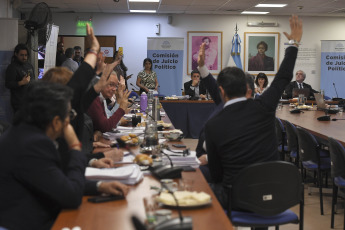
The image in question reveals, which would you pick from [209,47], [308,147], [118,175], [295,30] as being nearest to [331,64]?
[209,47]

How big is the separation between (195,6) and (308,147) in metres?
7.69

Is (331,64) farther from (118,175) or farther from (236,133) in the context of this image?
(118,175)

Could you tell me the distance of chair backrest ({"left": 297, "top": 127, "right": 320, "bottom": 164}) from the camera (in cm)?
421

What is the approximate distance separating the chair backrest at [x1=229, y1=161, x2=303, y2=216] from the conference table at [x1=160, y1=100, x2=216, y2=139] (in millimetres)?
6107

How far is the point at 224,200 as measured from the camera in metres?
2.58

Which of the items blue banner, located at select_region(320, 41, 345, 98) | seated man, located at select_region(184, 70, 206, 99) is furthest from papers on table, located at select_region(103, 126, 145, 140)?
blue banner, located at select_region(320, 41, 345, 98)

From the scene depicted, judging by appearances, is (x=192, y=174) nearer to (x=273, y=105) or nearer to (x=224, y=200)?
(x=224, y=200)

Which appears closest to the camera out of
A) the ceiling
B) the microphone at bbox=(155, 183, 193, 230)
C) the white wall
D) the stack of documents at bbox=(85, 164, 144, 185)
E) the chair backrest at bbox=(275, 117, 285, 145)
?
the microphone at bbox=(155, 183, 193, 230)

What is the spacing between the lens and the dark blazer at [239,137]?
8.52 feet

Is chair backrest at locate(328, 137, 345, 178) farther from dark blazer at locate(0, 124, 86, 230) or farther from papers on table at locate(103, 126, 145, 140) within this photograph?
dark blazer at locate(0, 124, 86, 230)

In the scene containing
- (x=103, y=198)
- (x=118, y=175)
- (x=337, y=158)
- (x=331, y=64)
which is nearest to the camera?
(x=103, y=198)

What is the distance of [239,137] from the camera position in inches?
102

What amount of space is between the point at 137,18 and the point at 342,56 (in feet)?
20.4

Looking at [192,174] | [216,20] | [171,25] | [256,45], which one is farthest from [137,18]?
[192,174]
